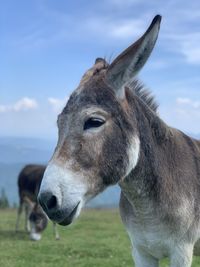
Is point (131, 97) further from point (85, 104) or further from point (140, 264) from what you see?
point (140, 264)

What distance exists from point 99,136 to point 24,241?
1202cm

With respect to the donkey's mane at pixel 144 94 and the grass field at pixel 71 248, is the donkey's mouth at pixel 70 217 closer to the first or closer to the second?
the donkey's mane at pixel 144 94

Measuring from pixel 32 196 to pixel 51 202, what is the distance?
13.9m

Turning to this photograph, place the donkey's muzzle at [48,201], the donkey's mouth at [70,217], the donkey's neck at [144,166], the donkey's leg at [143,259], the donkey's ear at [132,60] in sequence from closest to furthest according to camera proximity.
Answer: the donkey's muzzle at [48,201]
the donkey's mouth at [70,217]
the donkey's ear at [132,60]
the donkey's neck at [144,166]
the donkey's leg at [143,259]

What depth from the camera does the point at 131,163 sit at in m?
4.12

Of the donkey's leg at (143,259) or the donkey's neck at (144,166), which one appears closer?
the donkey's neck at (144,166)

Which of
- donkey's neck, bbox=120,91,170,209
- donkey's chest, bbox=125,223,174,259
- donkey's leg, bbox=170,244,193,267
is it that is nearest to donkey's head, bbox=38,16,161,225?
donkey's neck, bbox=120,91,170,209

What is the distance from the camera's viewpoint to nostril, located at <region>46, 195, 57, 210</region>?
3568 mm

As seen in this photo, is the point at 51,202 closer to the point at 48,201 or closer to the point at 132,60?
the point at 48,201

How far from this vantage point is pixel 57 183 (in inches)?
141

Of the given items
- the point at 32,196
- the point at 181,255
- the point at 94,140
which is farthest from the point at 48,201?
the point at 32,196

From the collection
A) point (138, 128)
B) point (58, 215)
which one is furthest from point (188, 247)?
point (58, 215)

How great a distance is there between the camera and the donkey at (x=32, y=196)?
16.2 meters

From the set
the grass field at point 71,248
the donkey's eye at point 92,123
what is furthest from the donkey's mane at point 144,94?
the grass field at point 71,248
